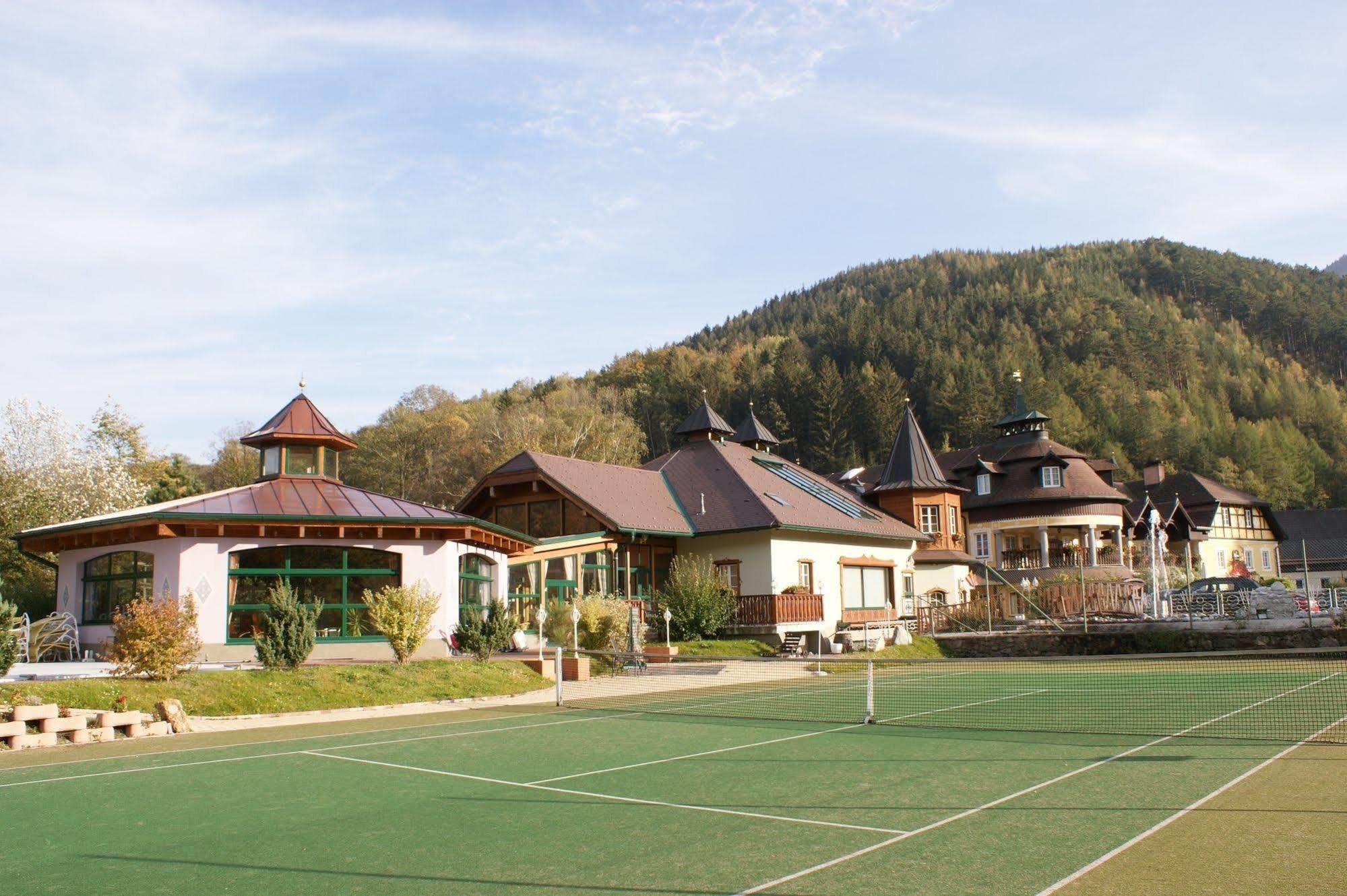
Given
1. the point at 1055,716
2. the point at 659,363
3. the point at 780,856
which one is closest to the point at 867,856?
the point at 780,856

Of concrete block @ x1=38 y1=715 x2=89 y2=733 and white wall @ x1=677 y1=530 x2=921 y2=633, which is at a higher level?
white wall @ x1=677 y1=530 x2=921 y2=633

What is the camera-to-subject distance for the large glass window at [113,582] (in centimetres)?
2320

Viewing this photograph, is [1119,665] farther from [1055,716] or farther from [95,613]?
[95,613]

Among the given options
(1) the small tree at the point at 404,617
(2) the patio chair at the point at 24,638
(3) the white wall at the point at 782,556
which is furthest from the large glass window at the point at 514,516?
(2) the patio chair at the point at 24,638

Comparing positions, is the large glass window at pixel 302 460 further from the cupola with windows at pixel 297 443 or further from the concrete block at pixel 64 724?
the concrete block at pixel 64 724

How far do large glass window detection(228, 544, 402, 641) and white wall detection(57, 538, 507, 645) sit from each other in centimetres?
19

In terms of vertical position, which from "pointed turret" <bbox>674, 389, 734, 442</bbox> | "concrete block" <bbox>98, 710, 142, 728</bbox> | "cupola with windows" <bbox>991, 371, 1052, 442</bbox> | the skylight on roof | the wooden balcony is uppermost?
"cupola with windows" <bbox>991, 371, 1052, 442</bbox>

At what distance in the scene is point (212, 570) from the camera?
74.9 feet

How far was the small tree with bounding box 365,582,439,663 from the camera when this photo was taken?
20.9 meters

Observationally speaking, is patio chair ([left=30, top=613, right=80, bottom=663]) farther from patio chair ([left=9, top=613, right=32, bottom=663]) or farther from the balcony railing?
the balcony railing

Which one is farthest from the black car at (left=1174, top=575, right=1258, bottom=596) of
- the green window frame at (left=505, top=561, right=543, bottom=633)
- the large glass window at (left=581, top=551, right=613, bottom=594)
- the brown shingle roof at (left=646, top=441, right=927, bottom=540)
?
the green window frame at (left=505, top=561, right=543, bottom=633)

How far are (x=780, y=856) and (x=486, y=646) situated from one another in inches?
626

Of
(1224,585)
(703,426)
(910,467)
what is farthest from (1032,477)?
(703,426)

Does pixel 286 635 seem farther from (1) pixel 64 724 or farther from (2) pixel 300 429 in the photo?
(2) pixel 300 429
